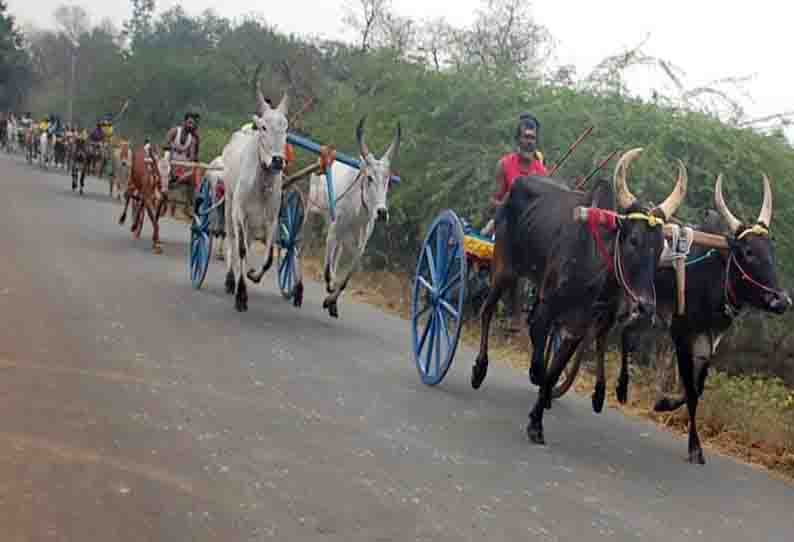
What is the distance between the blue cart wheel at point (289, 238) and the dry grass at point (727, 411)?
233 centimetres

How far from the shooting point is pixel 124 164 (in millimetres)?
28531

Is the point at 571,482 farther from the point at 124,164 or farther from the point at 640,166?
the point at 124,164

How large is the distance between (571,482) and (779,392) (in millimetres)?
4863

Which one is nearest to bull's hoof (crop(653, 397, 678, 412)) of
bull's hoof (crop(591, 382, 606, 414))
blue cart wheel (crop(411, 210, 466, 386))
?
bull's hoof (crop(591, 382, 606, 414))

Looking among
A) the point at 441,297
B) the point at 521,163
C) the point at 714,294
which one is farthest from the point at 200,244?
the point at 714,294

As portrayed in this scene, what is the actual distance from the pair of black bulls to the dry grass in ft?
2.02

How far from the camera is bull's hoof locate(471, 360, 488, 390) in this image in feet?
29.0

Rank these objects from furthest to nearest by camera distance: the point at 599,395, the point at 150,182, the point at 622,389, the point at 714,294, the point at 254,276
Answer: the point at 150,182 → the point at 254,276 → the point at 622,389 → the point at 599,395 → the point at 714,294

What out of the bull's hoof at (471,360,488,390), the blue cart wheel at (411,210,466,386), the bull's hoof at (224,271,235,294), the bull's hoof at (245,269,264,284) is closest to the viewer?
the bull's hoof at (471,360,488,390)

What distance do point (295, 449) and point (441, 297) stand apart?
313cm

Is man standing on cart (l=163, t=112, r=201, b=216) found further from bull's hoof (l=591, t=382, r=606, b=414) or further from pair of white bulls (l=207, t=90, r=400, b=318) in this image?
bull's hoof (l=591, t=382, r=606, b=414)

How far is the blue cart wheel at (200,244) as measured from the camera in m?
13.1

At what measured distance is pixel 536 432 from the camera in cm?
751

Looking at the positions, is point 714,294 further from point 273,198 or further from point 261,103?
point 261,103
